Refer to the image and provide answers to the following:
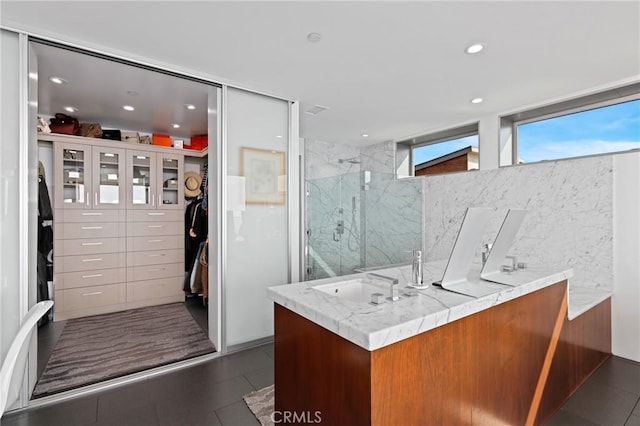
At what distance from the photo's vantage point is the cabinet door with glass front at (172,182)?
443 centimetres

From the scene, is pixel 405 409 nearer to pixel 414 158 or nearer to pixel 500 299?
pixel 500 299

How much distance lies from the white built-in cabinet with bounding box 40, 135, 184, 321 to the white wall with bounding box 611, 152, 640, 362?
16.5 feet

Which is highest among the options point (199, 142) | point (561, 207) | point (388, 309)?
point (199, 142)

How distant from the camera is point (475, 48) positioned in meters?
2.26

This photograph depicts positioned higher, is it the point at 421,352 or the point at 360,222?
the point at 360,222

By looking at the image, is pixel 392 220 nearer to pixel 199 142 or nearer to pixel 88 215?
pixel 199 142

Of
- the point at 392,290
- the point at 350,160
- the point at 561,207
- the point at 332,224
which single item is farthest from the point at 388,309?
the point at 350,160

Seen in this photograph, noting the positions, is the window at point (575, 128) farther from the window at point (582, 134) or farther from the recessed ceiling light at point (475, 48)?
the recessed ceiling light at point (475, 48)

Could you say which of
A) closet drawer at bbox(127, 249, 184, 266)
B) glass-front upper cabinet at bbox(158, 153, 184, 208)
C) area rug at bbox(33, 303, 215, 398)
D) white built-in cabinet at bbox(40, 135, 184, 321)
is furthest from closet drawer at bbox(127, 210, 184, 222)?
area rug at bbox(33, 303, 215, 398)

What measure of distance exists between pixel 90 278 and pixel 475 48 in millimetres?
4800

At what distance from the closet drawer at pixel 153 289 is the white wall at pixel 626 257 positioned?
5.04 metres

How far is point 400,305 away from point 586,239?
108 inches

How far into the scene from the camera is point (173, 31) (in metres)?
2.08

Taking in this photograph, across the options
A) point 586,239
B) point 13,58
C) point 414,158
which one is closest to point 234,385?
point 13,58
